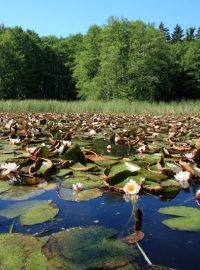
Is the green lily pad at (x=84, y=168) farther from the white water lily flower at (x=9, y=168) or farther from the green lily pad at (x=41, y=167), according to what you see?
the white water lily flower at (x=9, y=168)

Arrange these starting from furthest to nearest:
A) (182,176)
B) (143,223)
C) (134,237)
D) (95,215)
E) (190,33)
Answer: (190,33) < (182,176) < (95,215) < (143,223) < (134,237)

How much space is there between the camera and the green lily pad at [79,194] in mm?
1964

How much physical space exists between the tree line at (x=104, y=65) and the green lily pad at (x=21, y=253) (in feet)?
101

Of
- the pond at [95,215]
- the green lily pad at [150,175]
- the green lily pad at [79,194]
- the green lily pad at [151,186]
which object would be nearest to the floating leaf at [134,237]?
the pond at [95,215]

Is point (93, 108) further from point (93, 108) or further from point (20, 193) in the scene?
point (20, 193)

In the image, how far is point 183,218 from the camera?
1.61m

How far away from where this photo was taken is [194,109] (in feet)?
49.6

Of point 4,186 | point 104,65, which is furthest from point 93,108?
point 104,65

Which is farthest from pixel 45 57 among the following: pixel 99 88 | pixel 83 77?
pixel 99 88

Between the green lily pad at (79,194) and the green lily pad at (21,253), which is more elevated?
the green lily pad at (21,253)

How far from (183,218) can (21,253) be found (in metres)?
0.73

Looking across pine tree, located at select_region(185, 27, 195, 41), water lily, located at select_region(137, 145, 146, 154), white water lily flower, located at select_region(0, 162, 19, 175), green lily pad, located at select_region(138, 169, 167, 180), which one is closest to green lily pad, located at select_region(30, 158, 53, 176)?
white water lily flower, located at select_region(0, 162, 19, 175)

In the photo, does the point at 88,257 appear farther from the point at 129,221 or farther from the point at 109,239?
the point at 129,221

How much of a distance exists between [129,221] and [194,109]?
14126mm
